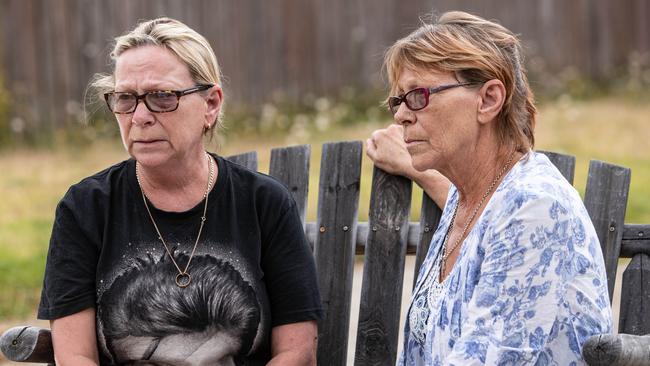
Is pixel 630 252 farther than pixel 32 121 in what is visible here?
No

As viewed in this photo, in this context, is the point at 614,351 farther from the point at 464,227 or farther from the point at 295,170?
the point at 295,170

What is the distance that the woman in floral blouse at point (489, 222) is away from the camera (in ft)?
8.61

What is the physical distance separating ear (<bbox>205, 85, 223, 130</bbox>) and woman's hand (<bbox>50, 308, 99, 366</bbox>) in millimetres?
627

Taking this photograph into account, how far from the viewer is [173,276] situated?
316cm

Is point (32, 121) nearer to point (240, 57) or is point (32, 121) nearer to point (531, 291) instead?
point (240, 57)

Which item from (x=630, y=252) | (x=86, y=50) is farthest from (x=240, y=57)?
(x=630, y=252)

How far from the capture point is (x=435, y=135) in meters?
2.89

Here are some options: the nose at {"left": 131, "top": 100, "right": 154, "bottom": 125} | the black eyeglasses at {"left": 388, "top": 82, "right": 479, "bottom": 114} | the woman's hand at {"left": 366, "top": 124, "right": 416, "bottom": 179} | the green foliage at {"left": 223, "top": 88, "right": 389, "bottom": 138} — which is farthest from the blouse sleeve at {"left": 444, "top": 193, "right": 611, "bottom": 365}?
the green foliage at {"left": 223, "top": 88, "right": 389, "bottom": 138}

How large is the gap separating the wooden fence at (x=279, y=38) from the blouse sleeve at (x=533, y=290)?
28.2 ft

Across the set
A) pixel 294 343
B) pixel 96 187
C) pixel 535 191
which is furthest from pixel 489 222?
pixel 96 187

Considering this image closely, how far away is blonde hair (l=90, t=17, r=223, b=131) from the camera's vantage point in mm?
3080

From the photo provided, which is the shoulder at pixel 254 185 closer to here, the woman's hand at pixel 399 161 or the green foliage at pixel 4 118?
the woman's hand at pixel 399 161

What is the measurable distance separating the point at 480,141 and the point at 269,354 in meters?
0.90

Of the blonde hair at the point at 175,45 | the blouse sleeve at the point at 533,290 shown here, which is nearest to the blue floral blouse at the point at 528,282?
the blouse sleeve at the point at 533,290
